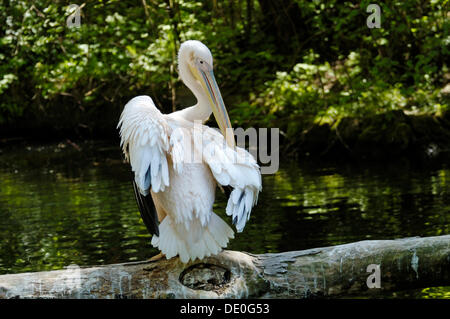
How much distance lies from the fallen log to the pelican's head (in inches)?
46.2

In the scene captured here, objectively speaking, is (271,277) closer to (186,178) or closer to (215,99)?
(186,178)

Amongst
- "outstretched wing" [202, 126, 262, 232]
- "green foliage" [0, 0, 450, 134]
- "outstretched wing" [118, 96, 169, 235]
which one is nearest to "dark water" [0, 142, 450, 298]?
"green foliage" [0, 0, 450, 134]

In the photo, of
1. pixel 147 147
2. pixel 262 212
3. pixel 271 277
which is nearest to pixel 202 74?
pixel 147 147

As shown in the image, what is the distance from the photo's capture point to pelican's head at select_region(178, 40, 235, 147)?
4.53m

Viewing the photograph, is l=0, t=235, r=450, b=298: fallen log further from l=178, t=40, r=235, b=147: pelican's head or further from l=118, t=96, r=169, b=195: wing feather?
l=178, t=40, r=235, b=147: pelican's head

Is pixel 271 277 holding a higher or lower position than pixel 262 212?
higher

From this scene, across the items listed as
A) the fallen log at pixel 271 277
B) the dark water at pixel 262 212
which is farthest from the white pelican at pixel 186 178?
the dark water at pixel 262 212

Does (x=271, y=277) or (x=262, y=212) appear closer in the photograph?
(x=271, y=277)

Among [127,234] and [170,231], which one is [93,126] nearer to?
[127,234]

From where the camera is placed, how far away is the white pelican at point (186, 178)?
3.74 m

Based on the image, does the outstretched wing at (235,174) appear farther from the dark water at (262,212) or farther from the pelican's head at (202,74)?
the dark water at (262,212)

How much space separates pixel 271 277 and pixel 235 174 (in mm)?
618

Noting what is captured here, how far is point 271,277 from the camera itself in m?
3.63

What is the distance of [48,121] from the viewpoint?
621 inches
